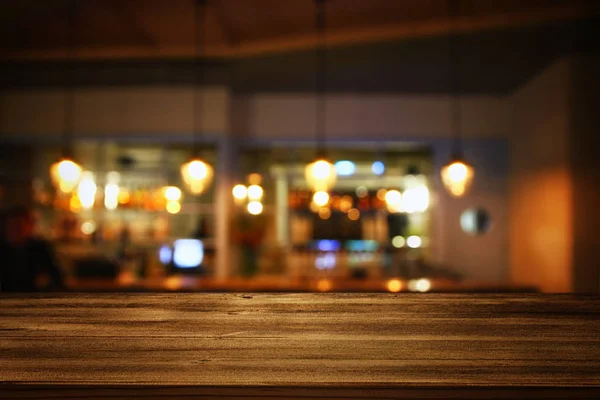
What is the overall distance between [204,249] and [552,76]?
4.93 m

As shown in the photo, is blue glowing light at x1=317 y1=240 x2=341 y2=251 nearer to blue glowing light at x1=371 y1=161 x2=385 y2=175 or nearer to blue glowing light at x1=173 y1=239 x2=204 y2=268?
blue glowing light at x1=371 y1=161 x2=385 y2=175

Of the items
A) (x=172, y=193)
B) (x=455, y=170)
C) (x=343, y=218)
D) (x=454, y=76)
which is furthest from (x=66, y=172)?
(x=454, y=76)

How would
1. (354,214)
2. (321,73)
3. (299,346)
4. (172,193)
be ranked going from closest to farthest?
(299,346) → (321,73) → (172,193) → (354,214)

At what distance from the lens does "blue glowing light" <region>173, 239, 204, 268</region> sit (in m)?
6.43

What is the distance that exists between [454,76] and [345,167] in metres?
2.08

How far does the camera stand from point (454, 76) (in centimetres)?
601

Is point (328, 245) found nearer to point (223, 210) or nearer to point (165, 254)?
point (223, 210)

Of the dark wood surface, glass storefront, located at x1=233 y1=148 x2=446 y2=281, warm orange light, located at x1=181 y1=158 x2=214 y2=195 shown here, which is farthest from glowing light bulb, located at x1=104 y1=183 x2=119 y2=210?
the dark wood surface

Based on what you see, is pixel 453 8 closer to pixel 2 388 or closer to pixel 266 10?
pixel 266 10

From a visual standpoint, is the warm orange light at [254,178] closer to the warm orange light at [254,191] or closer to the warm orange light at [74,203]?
the warm orange light at [254,191]

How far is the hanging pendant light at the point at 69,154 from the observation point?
4059 millimetres

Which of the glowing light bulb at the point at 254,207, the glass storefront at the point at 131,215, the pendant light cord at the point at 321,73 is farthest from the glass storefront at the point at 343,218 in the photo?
the glass storefront at the point at 131,215

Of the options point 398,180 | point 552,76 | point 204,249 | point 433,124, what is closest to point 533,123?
point 552,76

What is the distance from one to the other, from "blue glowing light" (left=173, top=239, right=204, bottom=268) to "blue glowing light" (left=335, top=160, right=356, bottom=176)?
2.38 m
